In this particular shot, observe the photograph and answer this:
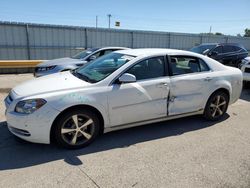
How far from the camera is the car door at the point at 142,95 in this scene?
361 centimetres

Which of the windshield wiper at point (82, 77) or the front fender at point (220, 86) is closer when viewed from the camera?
the windshield wiper at point (82, 77)

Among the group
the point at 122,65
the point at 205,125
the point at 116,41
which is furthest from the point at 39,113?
the point at 116,41

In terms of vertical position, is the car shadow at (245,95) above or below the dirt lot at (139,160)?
above

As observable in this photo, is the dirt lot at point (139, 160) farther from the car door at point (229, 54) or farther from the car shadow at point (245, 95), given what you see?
the car door at point (229, 54)

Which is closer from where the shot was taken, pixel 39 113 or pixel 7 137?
pixel 39 113

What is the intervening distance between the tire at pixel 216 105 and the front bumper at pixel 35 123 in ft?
10.0

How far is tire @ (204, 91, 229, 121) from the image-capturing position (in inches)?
184

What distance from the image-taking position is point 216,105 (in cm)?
478

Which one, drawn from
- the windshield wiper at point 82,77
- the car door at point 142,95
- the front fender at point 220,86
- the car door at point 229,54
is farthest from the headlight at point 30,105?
the car door at point 229,54

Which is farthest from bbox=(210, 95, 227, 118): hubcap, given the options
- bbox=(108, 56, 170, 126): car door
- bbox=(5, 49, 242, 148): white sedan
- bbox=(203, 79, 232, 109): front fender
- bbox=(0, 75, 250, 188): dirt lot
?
bbox=(108, 56, 170, 126): car door

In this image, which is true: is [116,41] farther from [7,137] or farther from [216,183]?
[216,183]

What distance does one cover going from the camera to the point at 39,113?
3131 mm

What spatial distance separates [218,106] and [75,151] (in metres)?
3.10

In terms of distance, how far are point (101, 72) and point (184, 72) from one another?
1577mm
